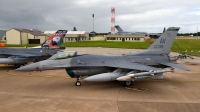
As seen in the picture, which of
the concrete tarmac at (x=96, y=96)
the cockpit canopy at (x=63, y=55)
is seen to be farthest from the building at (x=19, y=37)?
the cockpit canopy at (x=63, y=55)

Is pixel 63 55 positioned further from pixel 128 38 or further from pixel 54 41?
pixel 128 38

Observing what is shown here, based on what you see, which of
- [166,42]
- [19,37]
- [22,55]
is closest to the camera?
[166,42]

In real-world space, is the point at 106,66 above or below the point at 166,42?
below

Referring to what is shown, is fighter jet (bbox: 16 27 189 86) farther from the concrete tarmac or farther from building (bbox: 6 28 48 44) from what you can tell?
building (bbox: 6 28 48 44)

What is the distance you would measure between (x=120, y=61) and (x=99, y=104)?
13.4 feet

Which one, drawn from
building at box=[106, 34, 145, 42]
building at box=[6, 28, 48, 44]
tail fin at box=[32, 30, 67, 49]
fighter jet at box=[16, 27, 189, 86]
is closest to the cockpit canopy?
fighter jet at box=[16, 27, 189, 86]

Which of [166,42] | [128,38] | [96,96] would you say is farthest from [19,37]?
[96,96]

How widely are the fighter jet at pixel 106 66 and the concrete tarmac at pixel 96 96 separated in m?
0.75

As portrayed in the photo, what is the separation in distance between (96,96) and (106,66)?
7.58 feet

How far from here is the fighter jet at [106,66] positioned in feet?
32.7

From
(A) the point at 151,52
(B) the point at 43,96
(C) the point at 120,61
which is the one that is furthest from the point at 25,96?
(A) the point at 151,52

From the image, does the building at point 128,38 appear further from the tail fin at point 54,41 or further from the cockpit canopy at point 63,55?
the cockpit canopy at point 63,55

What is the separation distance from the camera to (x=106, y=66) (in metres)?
10.7

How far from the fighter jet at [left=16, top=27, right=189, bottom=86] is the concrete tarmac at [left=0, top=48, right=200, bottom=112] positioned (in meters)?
0.75
